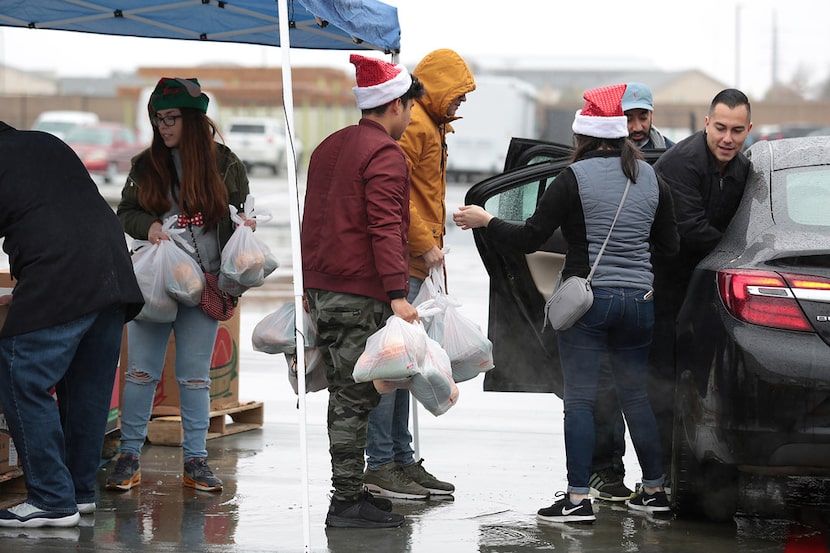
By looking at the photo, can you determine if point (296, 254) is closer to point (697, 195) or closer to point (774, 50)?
point (697, 195)

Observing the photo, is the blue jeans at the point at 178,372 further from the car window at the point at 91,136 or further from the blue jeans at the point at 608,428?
the car window at the point at 91,136

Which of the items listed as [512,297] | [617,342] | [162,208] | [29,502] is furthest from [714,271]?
[29,502]

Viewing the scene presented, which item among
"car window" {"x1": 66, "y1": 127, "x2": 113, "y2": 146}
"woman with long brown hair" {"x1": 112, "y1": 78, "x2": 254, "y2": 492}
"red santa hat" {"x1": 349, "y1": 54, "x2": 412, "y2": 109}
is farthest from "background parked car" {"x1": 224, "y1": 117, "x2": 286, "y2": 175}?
"red santa hat" {"x1": 349, "y1": 54, "x2": 412, "y2": 109}

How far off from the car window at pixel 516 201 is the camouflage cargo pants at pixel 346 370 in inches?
42.7

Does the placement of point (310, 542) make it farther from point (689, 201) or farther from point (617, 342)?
point (689, 201)

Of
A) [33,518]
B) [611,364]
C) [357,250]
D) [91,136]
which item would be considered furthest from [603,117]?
[91,136]

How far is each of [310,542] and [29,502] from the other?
1.23 m

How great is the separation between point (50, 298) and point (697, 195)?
2798 millimetres

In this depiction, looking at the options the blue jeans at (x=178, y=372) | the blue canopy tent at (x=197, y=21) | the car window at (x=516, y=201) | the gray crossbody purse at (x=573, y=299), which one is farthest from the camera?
the blue canopy tent at (x=197, y=21)

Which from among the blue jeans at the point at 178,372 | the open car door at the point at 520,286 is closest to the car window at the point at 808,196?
the open car door at the point at 520,286

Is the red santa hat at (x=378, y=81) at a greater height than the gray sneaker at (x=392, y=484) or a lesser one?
greater

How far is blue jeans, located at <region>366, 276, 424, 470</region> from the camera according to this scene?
5.65 meters

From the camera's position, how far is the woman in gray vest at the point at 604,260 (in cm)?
508

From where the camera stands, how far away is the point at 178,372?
Answer: 224 inches
